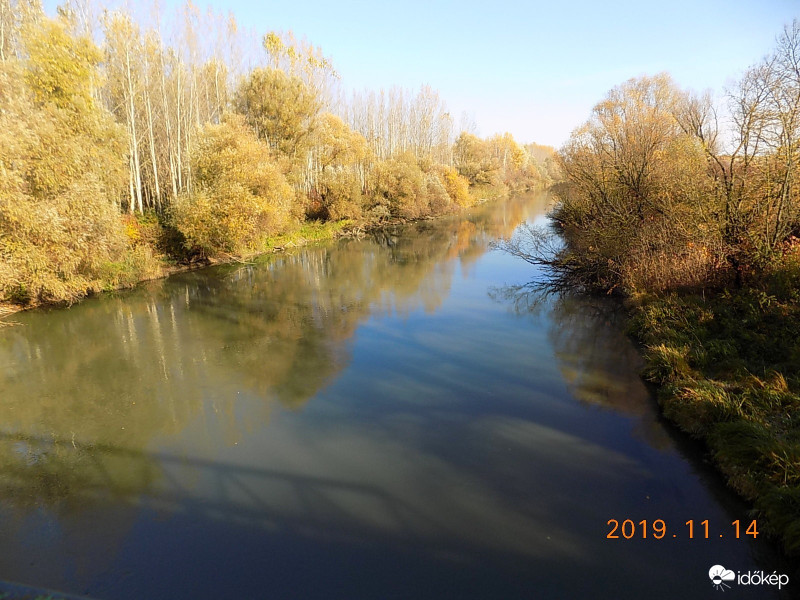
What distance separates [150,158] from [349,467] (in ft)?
80.5

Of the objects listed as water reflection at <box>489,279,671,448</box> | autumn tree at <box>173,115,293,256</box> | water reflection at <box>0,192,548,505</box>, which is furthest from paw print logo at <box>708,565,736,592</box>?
autumn tree at <box>173,115,293,256</box>

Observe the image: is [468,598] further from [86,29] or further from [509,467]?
[86,29]

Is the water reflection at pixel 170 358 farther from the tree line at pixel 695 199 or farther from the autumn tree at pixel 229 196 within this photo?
the tree line at pixel 695 199

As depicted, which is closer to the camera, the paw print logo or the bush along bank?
the paw print logo

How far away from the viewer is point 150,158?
25.0m

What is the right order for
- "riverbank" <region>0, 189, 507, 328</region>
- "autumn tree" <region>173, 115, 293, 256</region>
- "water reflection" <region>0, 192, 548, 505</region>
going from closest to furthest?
"water reflection" <region>0, 192, 548, 505</region>
"riverbank" <region>0, 189, 507, 328</region>
"autumn tree" <region>173, 115, 293, 256</region>

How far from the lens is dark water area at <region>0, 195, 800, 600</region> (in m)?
4.68

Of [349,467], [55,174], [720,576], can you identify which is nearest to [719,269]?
[720,576]

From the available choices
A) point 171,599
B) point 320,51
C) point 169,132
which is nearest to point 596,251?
point 171,599

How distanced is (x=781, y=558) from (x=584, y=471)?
209 cm

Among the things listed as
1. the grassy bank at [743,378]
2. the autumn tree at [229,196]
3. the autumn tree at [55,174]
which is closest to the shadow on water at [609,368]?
the grassy bank at [743,378]

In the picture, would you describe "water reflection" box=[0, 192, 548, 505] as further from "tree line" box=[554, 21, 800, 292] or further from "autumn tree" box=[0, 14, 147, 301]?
"tree line" box=[554, 21, 800, 292]

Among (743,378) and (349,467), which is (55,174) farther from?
(743,378)

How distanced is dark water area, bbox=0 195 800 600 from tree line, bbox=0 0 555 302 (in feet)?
9.93
